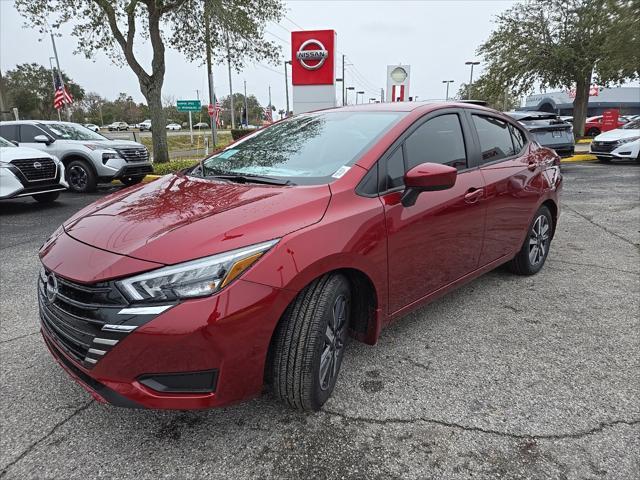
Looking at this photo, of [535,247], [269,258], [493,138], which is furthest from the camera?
[535,247]

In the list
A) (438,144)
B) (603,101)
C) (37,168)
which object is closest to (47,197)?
(37,168)

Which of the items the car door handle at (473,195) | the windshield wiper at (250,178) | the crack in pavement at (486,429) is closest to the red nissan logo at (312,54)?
the car door handle at (473,195)

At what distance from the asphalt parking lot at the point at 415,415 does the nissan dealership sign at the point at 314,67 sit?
8952mm

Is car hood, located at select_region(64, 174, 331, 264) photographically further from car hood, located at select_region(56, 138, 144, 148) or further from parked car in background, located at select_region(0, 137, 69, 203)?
car hood, located at select_region(56, 138, 144, 148)

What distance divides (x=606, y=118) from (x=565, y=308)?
19.4 m

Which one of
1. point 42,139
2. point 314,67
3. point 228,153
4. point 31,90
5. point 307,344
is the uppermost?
point 31,90

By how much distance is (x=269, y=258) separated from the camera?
184 centimetres

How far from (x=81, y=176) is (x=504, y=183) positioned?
347 inches

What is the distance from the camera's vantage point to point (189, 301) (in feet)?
5.62

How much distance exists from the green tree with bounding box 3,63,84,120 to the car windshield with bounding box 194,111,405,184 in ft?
201

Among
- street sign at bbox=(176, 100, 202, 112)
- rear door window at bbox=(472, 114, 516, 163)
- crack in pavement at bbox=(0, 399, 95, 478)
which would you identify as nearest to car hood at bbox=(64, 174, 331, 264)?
crack in pavement at bbox=(0, 399, 95, 478)

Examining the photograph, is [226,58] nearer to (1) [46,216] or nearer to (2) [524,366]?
(1) [46,216]

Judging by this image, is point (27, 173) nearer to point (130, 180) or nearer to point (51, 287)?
point (130, 180)

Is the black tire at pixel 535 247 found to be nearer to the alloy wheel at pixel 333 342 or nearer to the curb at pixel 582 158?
the alloy wheel at pixel 333 342
